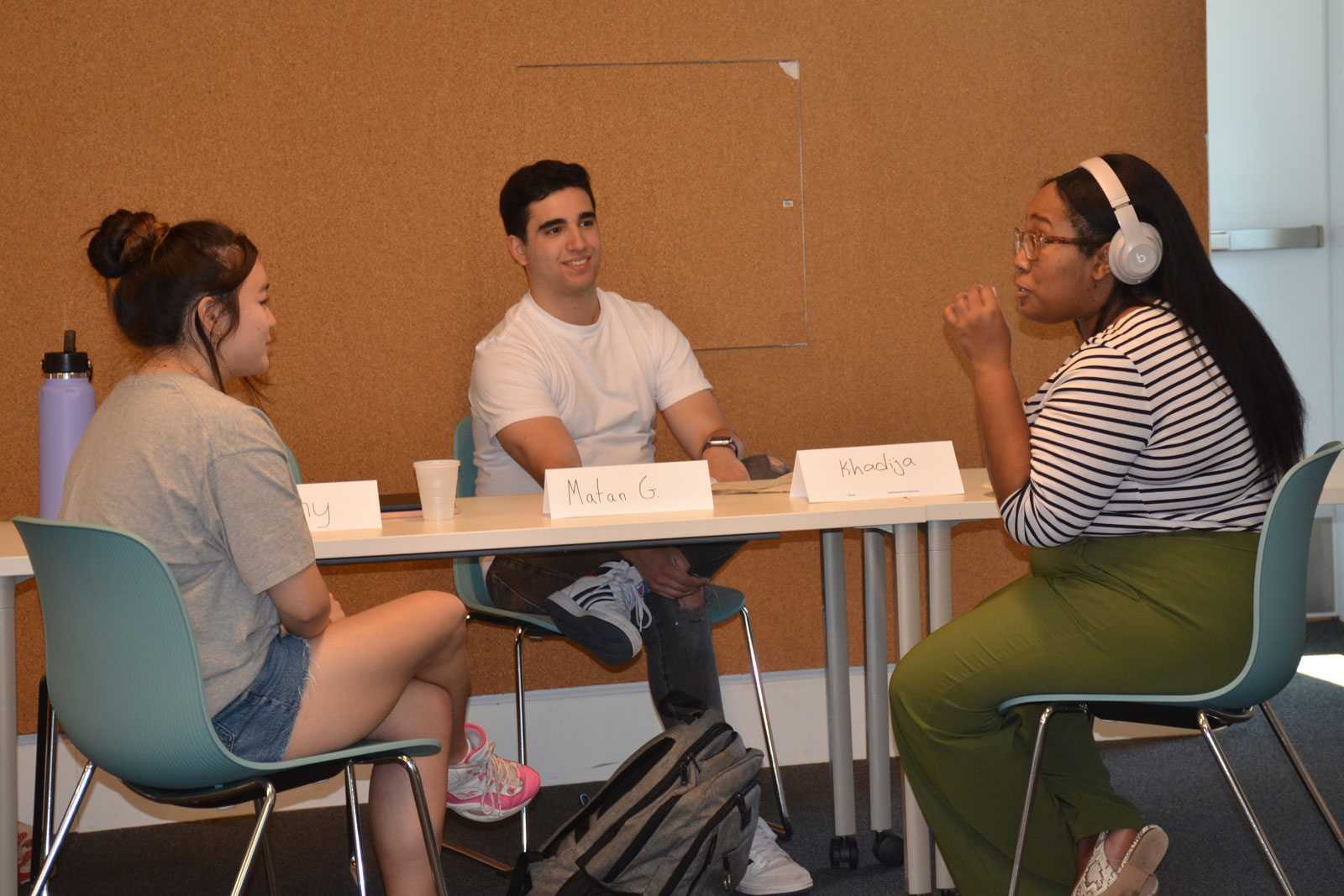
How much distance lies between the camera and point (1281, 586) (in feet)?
5.15

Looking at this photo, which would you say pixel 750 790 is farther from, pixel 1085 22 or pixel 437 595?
pixel 1085 22

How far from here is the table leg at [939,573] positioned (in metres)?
2.00

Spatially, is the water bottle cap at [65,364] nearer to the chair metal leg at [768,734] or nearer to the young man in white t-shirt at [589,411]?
the young man in white t-shirt at [589,411]

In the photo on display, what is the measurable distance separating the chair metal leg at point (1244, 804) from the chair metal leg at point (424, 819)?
107cm

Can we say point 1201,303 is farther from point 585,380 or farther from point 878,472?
point 585,380

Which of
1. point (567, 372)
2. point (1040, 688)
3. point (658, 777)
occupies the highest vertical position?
point (567, 372)

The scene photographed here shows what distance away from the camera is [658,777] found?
2055 mm

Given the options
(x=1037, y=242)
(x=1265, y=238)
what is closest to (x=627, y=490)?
(x=1037, y=242)

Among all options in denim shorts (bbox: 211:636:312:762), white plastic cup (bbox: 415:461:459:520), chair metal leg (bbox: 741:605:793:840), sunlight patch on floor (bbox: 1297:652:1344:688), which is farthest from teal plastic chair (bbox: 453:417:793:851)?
sunlight patch on floor (bbox: 1297:652:1344:688)

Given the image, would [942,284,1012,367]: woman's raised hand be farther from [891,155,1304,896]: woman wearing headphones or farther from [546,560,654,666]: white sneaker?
[546,560,654,666]: white sneaker

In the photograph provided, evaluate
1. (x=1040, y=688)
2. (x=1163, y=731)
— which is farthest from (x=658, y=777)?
(x=1163, y=731)

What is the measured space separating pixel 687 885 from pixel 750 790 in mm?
205

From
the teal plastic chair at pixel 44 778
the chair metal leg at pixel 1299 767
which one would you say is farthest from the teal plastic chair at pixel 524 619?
the chair metal leg at pixel 1299 767

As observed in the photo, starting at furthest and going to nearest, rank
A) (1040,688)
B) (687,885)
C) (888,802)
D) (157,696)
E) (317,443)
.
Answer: (317,443) < (888,802) < (687,885) < (1040,688) < (157,696)
